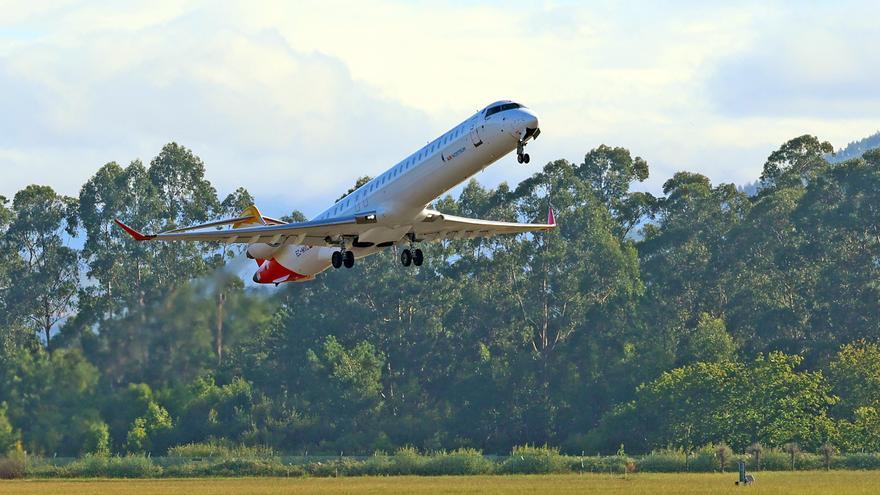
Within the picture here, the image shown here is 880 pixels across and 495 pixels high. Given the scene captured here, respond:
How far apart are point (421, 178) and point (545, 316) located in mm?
72221

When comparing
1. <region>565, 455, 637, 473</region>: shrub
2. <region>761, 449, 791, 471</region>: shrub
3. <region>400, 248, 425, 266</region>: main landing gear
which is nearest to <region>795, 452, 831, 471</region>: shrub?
<region>761, 449, 791, 471</region>: shrub

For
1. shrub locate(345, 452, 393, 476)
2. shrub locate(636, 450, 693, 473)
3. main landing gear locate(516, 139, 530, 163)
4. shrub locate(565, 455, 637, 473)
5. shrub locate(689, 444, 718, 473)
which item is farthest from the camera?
shrub locate(345, 452, 393, 476)

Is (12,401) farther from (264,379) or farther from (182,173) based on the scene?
(182,173)

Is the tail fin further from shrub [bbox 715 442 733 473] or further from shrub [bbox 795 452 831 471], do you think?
shrub [bbox 795 452 831 471]

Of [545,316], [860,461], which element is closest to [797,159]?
[545,316]

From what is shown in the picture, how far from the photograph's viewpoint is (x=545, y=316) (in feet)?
459

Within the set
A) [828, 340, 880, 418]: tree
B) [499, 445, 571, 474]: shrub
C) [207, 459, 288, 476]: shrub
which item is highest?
[828, 340, 880, 418]: tree

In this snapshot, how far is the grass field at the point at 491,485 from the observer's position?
77.9m

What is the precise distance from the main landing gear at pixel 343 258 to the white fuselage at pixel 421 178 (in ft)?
1.43

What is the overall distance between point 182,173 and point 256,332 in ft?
182

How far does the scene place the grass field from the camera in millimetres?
77875

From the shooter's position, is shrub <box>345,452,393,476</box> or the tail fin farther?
shrub <box>345,452,393,476</box>

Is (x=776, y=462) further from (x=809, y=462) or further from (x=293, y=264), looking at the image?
(x=293, y=264)

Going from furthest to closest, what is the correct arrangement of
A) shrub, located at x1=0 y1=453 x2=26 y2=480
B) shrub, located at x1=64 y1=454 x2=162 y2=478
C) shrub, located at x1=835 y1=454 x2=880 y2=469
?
shrub, located at x1=64 y1=454 x2=162 y2=478 < shrub, located at x1=0 y1=453 x2=26 y2=480 < shrub, located at x1=835 y1=454 x2=880 y2=469
